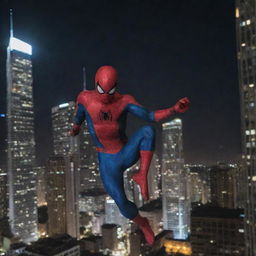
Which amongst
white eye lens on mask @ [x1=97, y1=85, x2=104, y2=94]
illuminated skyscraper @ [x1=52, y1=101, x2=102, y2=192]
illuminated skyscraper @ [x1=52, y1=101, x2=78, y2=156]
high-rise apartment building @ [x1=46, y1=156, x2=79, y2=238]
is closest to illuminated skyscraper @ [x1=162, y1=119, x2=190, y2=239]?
illuminated skyscraper @ [x1=52, y1=101, x2=102, y2=192]

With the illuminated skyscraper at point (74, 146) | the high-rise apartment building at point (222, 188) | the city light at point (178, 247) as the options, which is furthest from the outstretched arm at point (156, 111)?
the illuminated skyscraper at point (74, 146)

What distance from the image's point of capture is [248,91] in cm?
632

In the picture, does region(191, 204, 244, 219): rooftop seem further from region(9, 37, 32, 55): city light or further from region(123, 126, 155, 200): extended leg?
region(9, 37, 32, 55): city light

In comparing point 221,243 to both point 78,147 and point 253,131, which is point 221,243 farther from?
point 78,147

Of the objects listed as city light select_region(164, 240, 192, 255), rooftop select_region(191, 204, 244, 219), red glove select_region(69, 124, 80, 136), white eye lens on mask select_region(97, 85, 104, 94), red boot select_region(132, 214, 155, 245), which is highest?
white eye lens on mask select_region(97, 85, 104, 94)

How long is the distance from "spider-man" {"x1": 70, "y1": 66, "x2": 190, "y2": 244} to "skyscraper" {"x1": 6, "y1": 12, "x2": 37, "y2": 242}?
1428 centimetres

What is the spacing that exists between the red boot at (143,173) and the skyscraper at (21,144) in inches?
568

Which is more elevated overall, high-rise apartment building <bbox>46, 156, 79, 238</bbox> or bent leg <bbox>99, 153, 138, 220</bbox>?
bent leg <bbox>99, 153, 138, 220</bbox>

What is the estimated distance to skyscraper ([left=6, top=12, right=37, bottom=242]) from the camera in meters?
16.1

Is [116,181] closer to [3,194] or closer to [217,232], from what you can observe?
[217,232]

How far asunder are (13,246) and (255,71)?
1010 centimetres

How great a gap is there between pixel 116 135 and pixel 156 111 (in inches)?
8.7

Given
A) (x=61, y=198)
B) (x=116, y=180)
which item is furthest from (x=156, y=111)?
(x=61, y=198)

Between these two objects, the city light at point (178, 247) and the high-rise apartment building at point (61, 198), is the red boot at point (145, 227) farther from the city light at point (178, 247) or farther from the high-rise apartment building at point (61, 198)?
the high-rise apartment building at point (61, 198)
